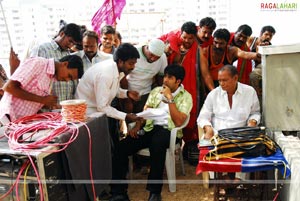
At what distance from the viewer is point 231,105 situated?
2727 mm

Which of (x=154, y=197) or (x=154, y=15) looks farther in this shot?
(x=154, y=15)

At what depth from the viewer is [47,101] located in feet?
7.47

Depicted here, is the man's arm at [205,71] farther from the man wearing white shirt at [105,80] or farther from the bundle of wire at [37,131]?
the bundle of wire at [37,131]

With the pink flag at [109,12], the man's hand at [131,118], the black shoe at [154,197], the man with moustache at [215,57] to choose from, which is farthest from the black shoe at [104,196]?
the pink flag at [109,12]

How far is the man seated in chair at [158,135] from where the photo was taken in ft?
8.90

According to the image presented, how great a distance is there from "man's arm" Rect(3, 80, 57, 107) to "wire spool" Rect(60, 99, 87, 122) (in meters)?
0.19

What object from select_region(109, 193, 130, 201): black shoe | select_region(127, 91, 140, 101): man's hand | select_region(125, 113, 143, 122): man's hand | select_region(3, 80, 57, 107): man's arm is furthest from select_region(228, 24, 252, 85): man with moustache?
select_region(3, 80, 57, 107): man's arm

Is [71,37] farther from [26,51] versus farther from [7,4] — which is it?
[7,4]

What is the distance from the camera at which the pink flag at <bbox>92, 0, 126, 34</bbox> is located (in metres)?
4.59

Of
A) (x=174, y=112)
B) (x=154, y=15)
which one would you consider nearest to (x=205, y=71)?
Answer: (x=174, y=112)

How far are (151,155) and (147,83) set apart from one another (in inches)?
33.8

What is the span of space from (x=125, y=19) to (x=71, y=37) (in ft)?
11.4

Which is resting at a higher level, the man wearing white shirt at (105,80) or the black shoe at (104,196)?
the man wearing white shirt at (105,80)

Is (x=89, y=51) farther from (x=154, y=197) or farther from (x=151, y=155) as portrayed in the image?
(x=154, y=197)
